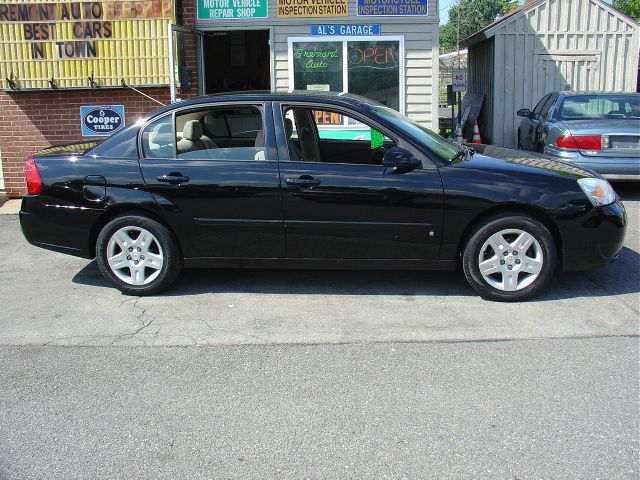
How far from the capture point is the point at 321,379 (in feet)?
13.4

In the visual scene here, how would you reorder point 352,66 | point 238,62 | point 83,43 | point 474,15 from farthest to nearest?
point 474,15 < point 238,62 < point 352,66 < point 83,43

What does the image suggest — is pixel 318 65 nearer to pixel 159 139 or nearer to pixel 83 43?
pixel 83 43

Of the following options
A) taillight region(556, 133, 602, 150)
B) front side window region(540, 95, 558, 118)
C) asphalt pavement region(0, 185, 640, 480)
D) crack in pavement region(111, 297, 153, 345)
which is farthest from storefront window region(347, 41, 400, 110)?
crack in pavement region(111, 297, 153, 345)

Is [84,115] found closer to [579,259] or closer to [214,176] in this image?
[214,176]

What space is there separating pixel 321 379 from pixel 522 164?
2.64 meters

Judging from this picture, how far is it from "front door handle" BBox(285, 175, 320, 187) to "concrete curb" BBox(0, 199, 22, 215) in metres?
5.65

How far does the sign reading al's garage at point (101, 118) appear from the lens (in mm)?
10180

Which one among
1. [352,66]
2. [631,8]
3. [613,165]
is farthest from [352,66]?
[631,8]

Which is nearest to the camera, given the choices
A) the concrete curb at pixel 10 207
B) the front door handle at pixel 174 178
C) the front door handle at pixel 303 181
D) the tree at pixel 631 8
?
the front door handle at pixel 303 181

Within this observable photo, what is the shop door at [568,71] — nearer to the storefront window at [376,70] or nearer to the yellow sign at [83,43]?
the storefront window at [376,70]

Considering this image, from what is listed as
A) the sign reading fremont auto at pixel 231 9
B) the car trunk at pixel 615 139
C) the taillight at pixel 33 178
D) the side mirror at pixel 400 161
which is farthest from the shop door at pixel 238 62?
the side mirror at pixel 400 161

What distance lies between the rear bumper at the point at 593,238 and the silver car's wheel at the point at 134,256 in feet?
10.9

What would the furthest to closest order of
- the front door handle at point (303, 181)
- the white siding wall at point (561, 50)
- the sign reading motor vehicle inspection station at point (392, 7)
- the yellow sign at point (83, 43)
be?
the white siding wall at point (561, 50), the sign reading motor vehicle inspection station at point (392, 7), the yellow sign at point (83, 43), the front door handle at point (303, 181)

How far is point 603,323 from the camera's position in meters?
4.93
